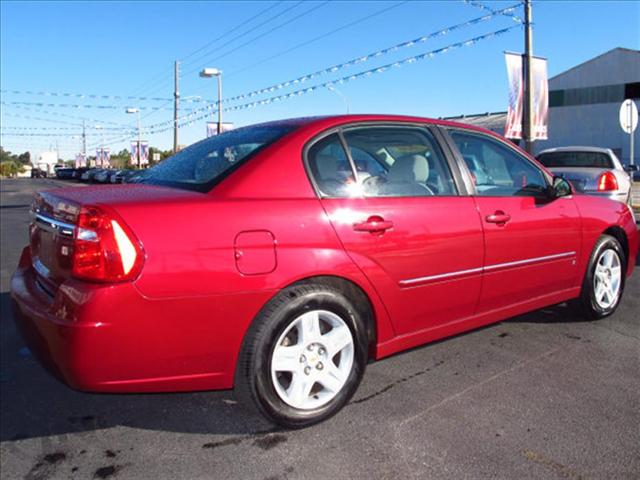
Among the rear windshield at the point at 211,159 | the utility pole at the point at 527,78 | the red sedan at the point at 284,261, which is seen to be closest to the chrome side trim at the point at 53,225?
the red sedan at the point at 284,261

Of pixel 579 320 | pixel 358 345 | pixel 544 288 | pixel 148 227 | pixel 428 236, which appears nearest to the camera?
pixel 148 227

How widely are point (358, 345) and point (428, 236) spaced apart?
28.3 inches

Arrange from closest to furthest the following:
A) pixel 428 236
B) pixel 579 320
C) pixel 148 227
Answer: pixel 148 227 < pixel 428 236 < pixel 579 320

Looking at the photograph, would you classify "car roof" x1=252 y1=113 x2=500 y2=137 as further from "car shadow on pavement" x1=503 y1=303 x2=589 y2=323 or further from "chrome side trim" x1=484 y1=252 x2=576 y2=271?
"car shadow on pavement" x1=503 y1=303 x2=589 y2=323

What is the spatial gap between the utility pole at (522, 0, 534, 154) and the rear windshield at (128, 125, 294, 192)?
14.5 meters

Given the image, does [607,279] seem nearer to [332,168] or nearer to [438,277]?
[438,277]

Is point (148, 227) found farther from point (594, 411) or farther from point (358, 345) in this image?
point (594, 411)

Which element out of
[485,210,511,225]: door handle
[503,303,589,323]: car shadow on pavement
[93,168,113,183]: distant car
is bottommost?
[503,303,589,323]: car shadow on pavement

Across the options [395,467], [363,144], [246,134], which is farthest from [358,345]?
[246,134]

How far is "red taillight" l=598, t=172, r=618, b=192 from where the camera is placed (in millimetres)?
9109

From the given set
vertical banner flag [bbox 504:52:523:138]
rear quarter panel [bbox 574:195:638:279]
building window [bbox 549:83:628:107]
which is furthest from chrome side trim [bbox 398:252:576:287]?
building window [bbox 549:83:628:107]

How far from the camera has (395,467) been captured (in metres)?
2.38

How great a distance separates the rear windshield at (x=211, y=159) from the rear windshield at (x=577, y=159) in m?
8.87

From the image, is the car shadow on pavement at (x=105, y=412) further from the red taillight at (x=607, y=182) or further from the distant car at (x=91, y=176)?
the distant car at (x=91, y=176)
